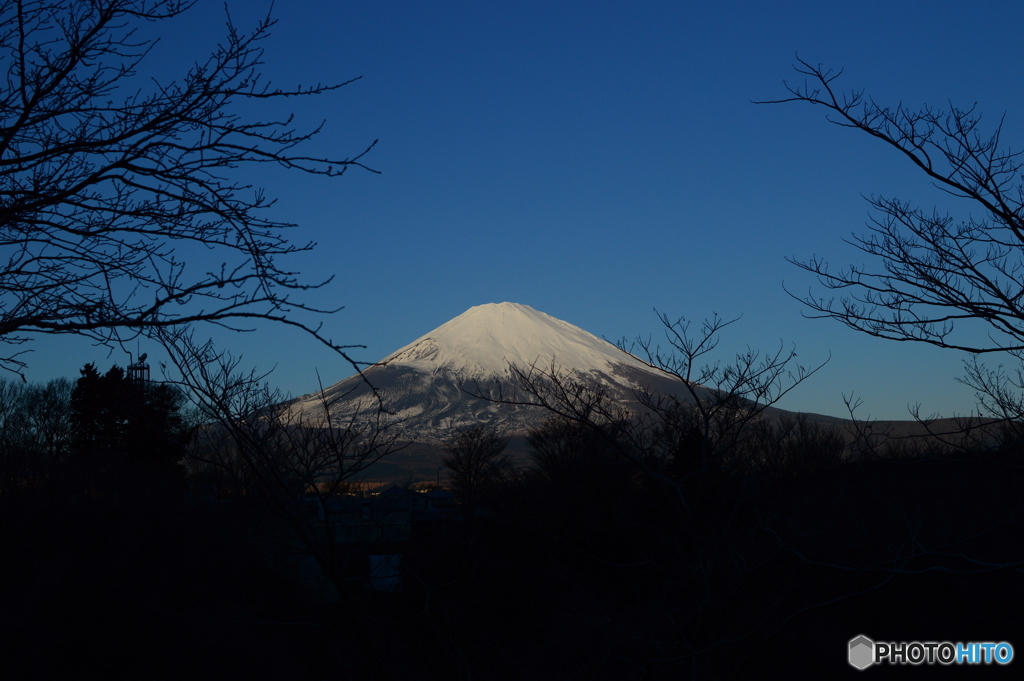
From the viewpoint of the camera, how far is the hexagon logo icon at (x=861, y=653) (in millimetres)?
18484

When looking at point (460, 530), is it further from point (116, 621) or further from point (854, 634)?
point (854, 634)

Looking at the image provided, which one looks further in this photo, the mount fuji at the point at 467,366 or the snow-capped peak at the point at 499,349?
the snow-capped peak at the point at 499,349

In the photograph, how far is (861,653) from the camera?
1931 centimetres

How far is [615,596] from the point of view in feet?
70.7

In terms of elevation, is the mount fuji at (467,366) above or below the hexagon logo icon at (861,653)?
above

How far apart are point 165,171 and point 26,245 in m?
0.83

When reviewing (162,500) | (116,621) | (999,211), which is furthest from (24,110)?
(162,500)

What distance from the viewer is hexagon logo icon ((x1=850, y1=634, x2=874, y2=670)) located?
60.6 feet

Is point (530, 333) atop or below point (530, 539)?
atop
